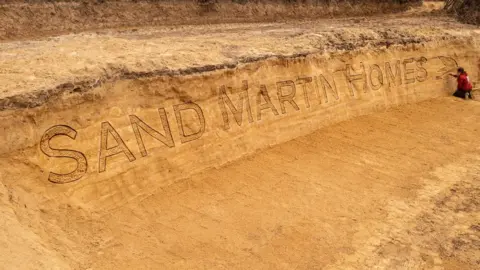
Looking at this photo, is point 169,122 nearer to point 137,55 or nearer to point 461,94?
point 137,55

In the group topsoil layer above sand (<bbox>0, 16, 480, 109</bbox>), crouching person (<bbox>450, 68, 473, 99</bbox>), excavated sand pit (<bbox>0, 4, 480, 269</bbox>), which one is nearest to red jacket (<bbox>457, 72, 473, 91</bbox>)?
crouching person (<bbox>450, 68, 473, 99</bbox>)

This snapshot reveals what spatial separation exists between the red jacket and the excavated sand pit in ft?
7.64

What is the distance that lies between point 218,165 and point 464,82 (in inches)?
254

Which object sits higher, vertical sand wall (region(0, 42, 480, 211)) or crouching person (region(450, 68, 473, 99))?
vertical sand wall (region(0, 42, 480, 211))

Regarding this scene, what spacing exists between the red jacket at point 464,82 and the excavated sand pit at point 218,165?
2.33 meters

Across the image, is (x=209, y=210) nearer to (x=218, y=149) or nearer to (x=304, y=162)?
(x=218, y=149)

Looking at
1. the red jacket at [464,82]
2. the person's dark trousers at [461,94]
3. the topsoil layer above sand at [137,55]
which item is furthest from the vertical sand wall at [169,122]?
the person's dark trousers at [461,94]

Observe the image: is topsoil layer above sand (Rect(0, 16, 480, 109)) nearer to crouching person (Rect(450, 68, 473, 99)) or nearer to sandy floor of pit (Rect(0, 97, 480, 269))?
sandy floor of pit (Rect(0, 97, 480, 269))

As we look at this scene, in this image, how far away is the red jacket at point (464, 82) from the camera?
9280 mm

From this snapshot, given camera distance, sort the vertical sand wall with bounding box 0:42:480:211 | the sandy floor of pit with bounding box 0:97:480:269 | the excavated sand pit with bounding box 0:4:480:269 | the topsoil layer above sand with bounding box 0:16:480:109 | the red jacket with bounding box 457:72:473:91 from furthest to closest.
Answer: the red jacket with bounding box 457:72:473:91
the topsoil layer above sand with bounding box 0:16:480:109
the vertical sand wall with bounding box 0:42:480:211
the excavated sand pit with bounding box 0:4:480:269
the sandy floor of pit with bounding box 0:97:480:269

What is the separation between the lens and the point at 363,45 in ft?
25.7

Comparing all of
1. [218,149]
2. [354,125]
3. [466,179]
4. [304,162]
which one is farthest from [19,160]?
[466,179]

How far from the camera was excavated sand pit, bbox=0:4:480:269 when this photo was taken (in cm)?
417

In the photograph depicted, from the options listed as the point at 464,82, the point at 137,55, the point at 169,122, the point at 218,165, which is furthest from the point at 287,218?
the point at 464,82
